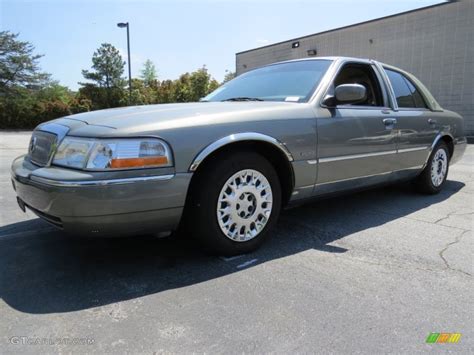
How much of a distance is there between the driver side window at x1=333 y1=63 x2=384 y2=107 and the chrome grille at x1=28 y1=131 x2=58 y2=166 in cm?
276

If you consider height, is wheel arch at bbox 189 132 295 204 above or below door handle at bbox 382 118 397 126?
below

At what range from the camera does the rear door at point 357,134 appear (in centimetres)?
346

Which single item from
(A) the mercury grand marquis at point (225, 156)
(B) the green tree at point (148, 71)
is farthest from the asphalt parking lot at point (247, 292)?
(B) the green tree at point (148, 71)

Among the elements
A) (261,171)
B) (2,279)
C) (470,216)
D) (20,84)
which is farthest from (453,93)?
(20,84)

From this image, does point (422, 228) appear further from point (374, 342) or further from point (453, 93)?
point (453, 93)

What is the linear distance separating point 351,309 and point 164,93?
4327cm

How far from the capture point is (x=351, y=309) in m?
2.32

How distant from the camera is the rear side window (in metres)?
4.54

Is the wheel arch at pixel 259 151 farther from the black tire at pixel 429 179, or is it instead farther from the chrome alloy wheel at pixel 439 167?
the chrome alloy wheel at pixel 439 167

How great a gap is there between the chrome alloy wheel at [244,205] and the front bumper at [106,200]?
0.36 meters

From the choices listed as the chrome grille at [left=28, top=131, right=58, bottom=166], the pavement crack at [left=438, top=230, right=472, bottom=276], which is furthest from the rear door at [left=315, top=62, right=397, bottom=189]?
the chrome grille at [left=28, top=131, right=58, bottom=166]

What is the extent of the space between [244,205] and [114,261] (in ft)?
3.46

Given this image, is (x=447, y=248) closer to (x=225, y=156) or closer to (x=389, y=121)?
(x=389, y=121)

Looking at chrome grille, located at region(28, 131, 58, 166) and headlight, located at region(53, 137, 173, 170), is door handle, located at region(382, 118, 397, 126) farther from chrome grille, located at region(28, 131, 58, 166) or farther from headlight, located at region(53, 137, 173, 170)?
chrome grille, located at region(28, 131, 58, 166)
